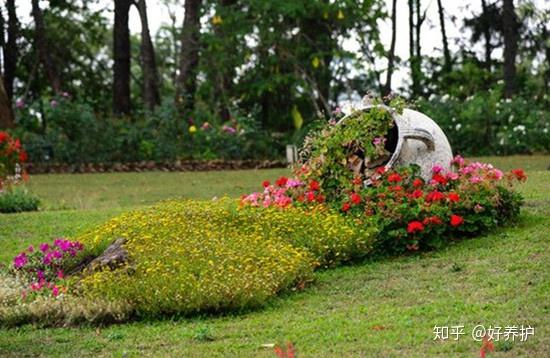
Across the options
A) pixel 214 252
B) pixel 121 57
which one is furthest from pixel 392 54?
pixel 214 252

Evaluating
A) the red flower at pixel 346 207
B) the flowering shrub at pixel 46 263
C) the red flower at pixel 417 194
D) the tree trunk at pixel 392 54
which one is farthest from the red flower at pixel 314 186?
the tree trunk at pixel 392 54

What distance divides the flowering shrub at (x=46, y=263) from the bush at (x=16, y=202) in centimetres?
489

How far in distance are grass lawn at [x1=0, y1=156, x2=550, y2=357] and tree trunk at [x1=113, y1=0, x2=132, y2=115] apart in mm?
16360

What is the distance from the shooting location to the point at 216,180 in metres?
17.9

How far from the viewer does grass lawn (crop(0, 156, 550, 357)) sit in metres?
6.11

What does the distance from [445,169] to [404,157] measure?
45cm

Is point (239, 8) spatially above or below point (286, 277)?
above

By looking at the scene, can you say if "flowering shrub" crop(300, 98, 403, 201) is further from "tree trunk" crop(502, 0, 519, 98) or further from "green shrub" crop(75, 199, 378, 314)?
"tree trunk" crop(502, 0, 519, 98)

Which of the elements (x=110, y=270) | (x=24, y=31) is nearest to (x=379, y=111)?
(x=110, y=270)

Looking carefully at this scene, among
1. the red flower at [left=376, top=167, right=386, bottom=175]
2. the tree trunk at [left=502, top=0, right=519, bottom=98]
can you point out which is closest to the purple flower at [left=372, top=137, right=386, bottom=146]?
the red flower at [left=376, top=167, right=386, bottom=175]

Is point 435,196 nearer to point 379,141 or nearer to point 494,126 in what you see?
point 379,141

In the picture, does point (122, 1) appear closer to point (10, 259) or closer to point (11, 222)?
point (11, 222)

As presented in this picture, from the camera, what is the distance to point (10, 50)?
2809 cm

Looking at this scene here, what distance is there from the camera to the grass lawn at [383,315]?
611cm
